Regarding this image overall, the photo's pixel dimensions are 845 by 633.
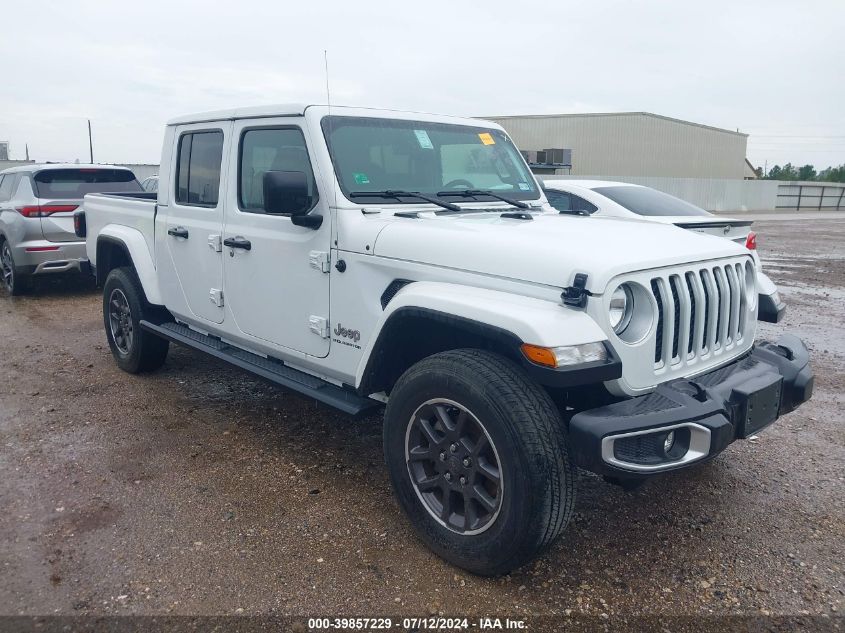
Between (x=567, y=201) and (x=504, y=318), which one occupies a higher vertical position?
(x=567, y=201)

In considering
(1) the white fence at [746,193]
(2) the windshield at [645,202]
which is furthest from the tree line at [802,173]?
(2) the windshield at [645,202]

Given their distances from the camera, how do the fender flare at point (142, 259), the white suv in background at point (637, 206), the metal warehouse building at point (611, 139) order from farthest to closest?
the metal warehouse building at point (611, 139) < the white suv in background at point (637, 206) < the fender flare at point (142, 259)

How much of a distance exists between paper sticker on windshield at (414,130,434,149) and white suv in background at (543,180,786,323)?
3.19 meters

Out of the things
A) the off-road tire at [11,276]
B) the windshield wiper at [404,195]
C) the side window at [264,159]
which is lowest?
the off-road tire at [11,276]

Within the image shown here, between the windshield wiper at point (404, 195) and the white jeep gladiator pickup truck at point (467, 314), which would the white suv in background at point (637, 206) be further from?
the windshield wiper at point (404, 195)

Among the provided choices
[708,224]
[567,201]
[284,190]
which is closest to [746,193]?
[567,201]

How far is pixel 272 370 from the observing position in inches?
164

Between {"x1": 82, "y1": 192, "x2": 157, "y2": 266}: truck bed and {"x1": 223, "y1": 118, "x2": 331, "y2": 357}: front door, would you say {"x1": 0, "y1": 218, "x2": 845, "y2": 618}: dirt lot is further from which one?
{"x1": 82, "y1": 192, "x2": 157, "y2": 266}: truck bed

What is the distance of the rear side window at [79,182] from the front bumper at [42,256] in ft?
2.08

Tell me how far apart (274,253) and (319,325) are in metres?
0.56

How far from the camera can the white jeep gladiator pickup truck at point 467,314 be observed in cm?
275

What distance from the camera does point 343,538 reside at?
3402mm

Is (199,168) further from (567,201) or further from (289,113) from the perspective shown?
(567,201)

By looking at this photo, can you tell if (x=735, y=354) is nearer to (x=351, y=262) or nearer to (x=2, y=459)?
(x=351, y=262)
